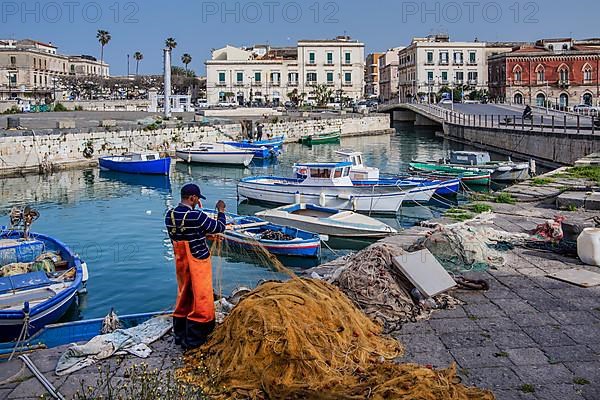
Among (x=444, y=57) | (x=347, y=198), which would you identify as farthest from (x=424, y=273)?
(x=444, y=57)

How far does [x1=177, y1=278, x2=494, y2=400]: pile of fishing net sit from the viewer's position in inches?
199

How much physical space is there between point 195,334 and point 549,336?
3.45 m

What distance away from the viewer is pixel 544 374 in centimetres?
554

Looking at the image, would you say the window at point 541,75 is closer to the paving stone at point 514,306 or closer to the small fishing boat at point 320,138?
the small fishing boat at point 320,138

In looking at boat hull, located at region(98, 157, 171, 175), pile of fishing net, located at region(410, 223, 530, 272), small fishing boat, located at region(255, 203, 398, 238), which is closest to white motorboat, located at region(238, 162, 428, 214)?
small fishing boat, located at region(255, 203, 398, 238)

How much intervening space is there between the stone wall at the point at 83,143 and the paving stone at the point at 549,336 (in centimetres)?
3217

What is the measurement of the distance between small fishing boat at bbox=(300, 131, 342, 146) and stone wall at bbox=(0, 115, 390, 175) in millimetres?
2279

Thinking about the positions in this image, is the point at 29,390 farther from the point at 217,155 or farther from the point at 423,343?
the point at 217,155

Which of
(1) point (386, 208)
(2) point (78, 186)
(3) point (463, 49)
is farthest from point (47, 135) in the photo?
(3) point (463, 49)

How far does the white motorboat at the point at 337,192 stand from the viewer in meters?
22.3

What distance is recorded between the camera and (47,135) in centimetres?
3631

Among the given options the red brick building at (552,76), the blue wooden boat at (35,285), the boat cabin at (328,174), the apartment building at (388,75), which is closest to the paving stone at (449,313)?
the blue wooden boat at (35,285)

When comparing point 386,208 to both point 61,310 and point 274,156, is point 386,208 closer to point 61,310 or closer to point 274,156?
point 61,310

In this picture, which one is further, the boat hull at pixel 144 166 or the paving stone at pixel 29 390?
the boat hull at pixel 144 166
